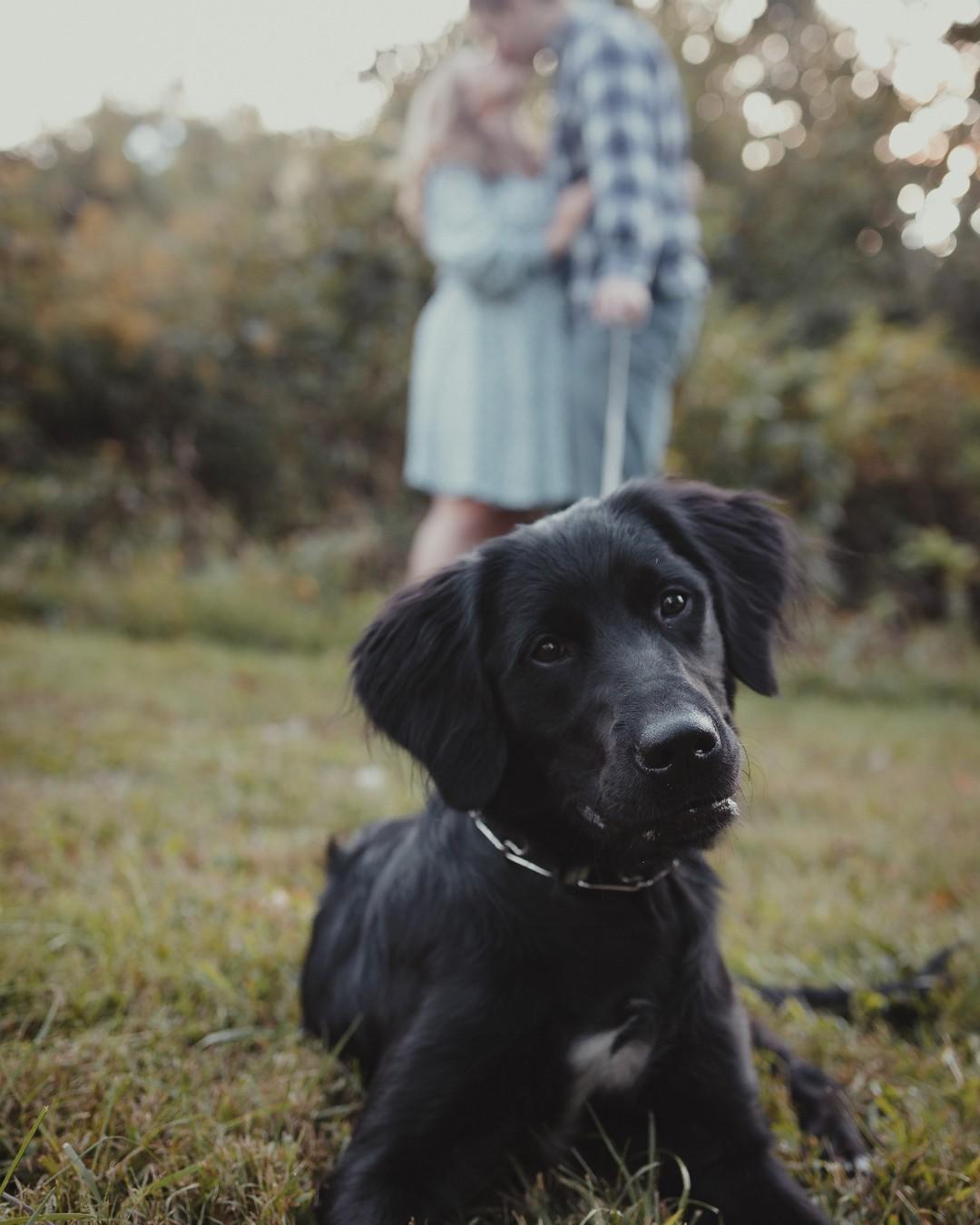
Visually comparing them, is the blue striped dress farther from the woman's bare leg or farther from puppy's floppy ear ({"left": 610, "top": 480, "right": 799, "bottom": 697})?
puppy's floppy ear ({"left": 610, "top": 480, "right": 799, "bottom": 697})

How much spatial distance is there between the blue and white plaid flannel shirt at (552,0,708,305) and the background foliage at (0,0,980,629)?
4.32m

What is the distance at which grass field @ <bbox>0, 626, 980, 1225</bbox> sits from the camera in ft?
5.49

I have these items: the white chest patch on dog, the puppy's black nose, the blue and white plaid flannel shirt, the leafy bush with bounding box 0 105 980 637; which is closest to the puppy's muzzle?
the puppy's black nose

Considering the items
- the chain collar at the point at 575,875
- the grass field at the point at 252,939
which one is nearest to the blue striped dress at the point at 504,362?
the grass field at the point at 252,939

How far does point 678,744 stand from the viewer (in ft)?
5.15

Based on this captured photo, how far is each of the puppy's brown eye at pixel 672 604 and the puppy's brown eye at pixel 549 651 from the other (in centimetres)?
21

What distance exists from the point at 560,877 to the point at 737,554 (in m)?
0.80

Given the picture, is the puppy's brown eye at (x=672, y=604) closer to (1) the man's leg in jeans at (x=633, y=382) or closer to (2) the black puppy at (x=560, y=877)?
(2) the black puppy at (x=560, y=877)

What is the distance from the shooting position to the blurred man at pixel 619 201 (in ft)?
11.4

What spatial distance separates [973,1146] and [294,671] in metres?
5.02

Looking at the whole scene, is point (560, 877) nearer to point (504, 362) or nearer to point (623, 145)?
point (504, 362)

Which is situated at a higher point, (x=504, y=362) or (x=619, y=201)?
(x=619, y=201)

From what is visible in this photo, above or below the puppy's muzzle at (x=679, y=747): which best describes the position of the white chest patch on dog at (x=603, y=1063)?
below

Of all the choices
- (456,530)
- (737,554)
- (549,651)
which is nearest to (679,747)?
(549,651)
